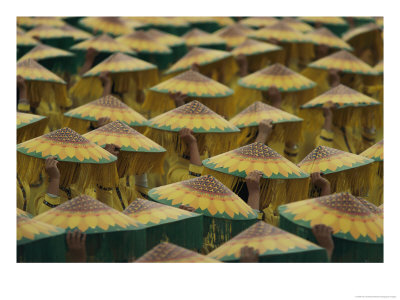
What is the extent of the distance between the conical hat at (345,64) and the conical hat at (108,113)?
3050 mm

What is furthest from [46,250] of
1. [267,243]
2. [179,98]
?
[179,98]

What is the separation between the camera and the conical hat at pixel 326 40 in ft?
35.6

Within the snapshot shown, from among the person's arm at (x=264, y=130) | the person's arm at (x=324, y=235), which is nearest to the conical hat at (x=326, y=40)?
the person's arm at (x=264, y=130)

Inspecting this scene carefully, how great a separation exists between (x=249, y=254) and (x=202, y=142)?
7.53 feet

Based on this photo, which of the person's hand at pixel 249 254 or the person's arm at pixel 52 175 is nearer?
the person's hand at pixel 249 254

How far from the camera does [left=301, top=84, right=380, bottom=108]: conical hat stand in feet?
25.8

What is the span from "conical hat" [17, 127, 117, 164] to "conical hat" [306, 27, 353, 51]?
5615 mm

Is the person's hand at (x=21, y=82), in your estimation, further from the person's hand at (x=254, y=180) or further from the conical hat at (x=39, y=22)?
the conical hat at (x=39, y=22)

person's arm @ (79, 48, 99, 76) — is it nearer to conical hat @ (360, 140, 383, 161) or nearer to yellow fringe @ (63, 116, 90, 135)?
yellow fringe @ (63, 116, 90, 135)

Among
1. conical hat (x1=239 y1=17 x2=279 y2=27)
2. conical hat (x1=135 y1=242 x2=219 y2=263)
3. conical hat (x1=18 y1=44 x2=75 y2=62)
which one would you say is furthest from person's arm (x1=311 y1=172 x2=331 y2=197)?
conical hat (x1=239 y1=17 x2=279 y2=27)

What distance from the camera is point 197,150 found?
669cm

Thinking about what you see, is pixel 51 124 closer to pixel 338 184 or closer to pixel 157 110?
pixel 157 110

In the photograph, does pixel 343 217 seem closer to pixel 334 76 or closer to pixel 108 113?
pixel 108 113
